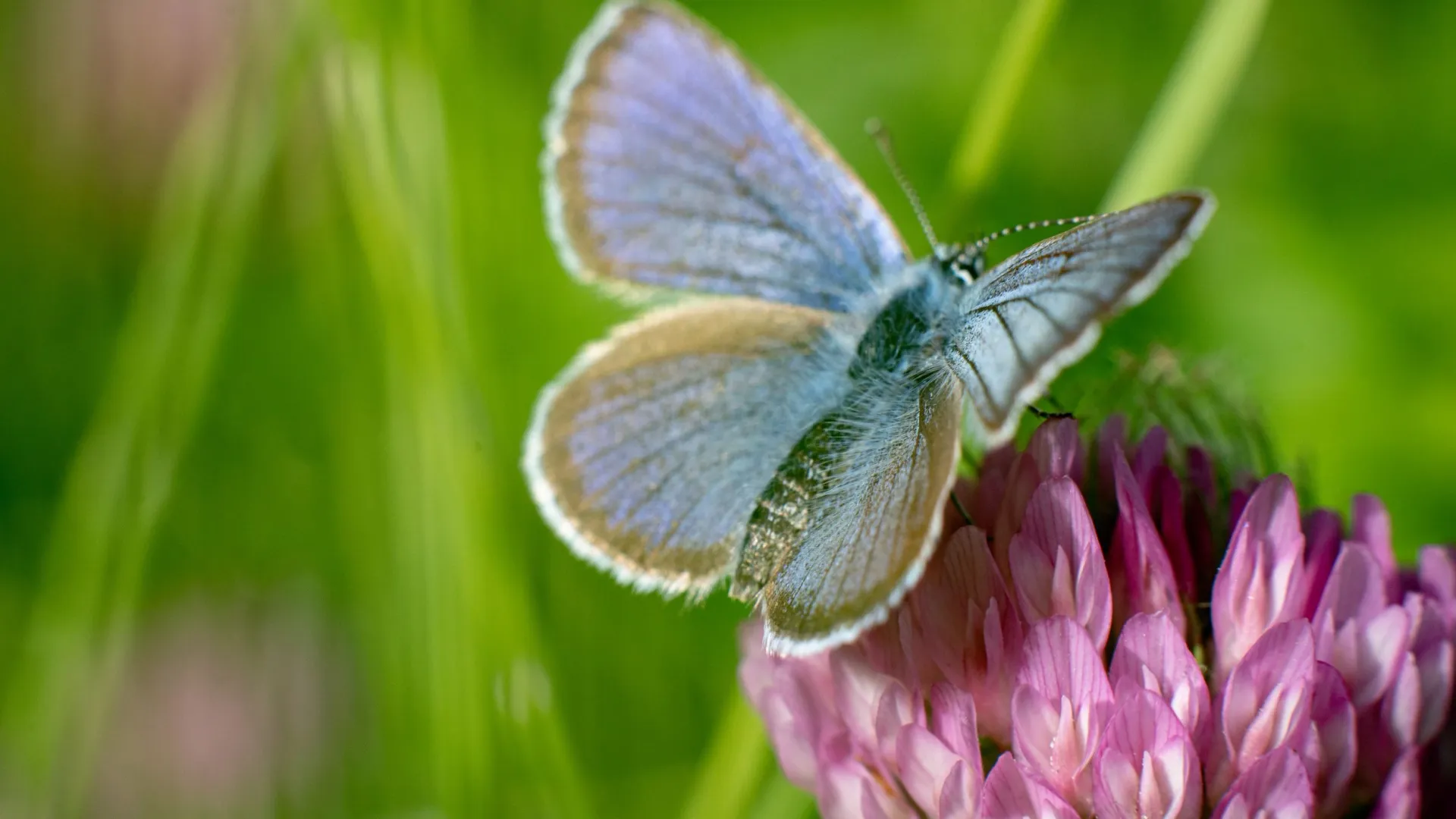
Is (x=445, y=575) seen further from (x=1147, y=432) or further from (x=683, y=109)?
(x=1147, y=432)

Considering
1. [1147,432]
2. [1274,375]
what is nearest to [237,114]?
[1147,432]

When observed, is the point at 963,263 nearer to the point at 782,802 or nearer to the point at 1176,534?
the point at 1176,534

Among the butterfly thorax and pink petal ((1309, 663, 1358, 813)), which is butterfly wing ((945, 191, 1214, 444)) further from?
pink petal ((1309, 663, 1358, 813))

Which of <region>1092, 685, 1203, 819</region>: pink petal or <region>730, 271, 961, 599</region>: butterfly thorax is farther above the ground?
Answer: <region>730, 271, 961, 599</region>: butterfly thorax

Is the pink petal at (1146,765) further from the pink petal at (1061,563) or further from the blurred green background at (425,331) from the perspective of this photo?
the blurred green background at (425,331)

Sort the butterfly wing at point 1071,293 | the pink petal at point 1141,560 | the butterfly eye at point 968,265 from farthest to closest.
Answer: the butterfly eye at point 968,265 → the pink petal at point 1141,560 → the butterfly wing at point 1071,293

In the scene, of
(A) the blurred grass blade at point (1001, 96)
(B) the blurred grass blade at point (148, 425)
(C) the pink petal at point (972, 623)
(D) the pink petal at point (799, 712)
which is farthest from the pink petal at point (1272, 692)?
(B) the blurred grass blade at point (148, 425)

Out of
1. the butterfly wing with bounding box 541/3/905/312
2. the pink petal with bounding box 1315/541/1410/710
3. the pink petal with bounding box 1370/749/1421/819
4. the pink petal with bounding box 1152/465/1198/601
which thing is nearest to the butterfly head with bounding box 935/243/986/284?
the butterfly wing with bounding box 541/3/905/312
